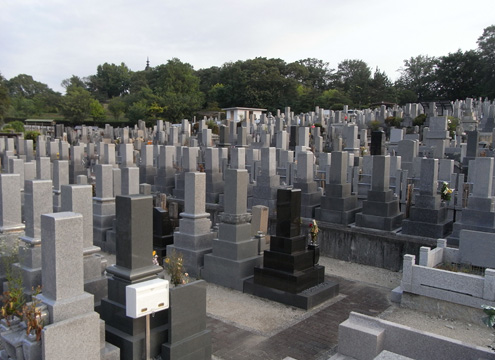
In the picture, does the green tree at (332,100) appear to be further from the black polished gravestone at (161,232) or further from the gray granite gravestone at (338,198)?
the black polished gravestone at (161,232)

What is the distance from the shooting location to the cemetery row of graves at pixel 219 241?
14.7 feet

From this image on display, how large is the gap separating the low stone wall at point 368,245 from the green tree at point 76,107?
5090 cm

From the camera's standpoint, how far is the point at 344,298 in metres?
8.11

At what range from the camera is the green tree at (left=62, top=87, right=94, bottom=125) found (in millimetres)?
54469

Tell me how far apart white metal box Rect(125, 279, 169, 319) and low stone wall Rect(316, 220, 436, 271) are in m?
6.73

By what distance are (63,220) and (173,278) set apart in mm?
2208

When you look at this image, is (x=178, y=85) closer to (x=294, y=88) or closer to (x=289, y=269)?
(x=294, y=88)

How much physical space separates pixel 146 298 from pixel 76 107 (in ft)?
182

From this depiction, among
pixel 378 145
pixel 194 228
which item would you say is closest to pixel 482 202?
pixel 194 228

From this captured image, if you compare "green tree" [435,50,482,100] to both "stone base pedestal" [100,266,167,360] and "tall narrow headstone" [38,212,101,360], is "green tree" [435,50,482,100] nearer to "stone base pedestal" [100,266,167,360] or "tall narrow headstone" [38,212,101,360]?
"stone base pedestal" [100,266,167,360]

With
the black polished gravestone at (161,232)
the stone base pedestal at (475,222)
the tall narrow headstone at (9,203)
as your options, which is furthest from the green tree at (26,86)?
the stone base pedestal at (475,222)

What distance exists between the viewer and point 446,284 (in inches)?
282

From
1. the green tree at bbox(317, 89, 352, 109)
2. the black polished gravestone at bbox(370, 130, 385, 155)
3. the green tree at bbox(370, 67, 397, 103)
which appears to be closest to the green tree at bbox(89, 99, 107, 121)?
the green tree at bbox(317, 89, 352, 109)

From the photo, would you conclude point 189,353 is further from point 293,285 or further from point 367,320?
point 293,285
